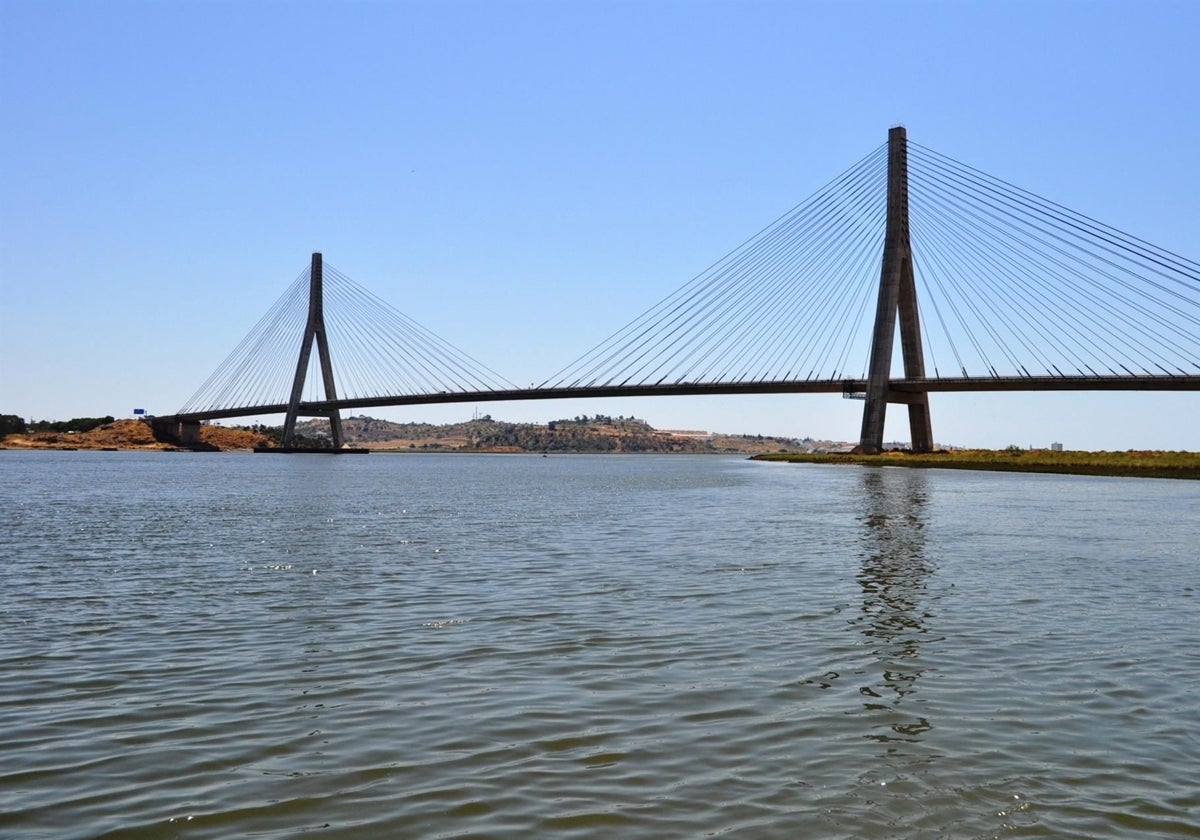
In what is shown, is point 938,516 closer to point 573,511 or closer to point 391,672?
point 573,511

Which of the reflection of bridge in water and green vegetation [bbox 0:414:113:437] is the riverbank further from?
the reflection of bridge in water

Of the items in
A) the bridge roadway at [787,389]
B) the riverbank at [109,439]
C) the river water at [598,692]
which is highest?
the bridge roadway at [787,389]

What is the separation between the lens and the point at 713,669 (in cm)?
1036

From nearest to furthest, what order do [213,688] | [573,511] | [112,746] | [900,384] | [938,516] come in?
[112,746]
[213,688]
[938,516]
[573,511]
[900,384]

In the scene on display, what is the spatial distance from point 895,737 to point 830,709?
0.89 m

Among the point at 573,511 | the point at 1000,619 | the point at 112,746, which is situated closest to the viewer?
the point at 112,746

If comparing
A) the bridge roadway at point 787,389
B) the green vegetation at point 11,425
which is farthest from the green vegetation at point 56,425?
the bridge roadway at point 787,389

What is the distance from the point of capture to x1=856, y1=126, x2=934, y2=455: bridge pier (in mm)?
80875

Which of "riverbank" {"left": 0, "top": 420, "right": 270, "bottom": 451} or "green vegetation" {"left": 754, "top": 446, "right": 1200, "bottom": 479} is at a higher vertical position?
"riverbank" {"left": 0, "top": 420, "right": 270, "bottom": 451}

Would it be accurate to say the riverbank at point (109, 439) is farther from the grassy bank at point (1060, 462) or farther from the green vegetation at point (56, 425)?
the grassy bank at point (1060, 462)

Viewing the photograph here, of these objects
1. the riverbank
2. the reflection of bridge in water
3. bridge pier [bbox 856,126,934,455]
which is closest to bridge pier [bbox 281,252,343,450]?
the riverbank

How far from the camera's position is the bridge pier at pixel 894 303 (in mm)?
80875

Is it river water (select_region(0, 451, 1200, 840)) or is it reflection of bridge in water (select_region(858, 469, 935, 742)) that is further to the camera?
reflection of bridge in water (select_region(858, 469, 935, 742))

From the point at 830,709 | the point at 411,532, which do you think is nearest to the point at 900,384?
the point at 411,532
